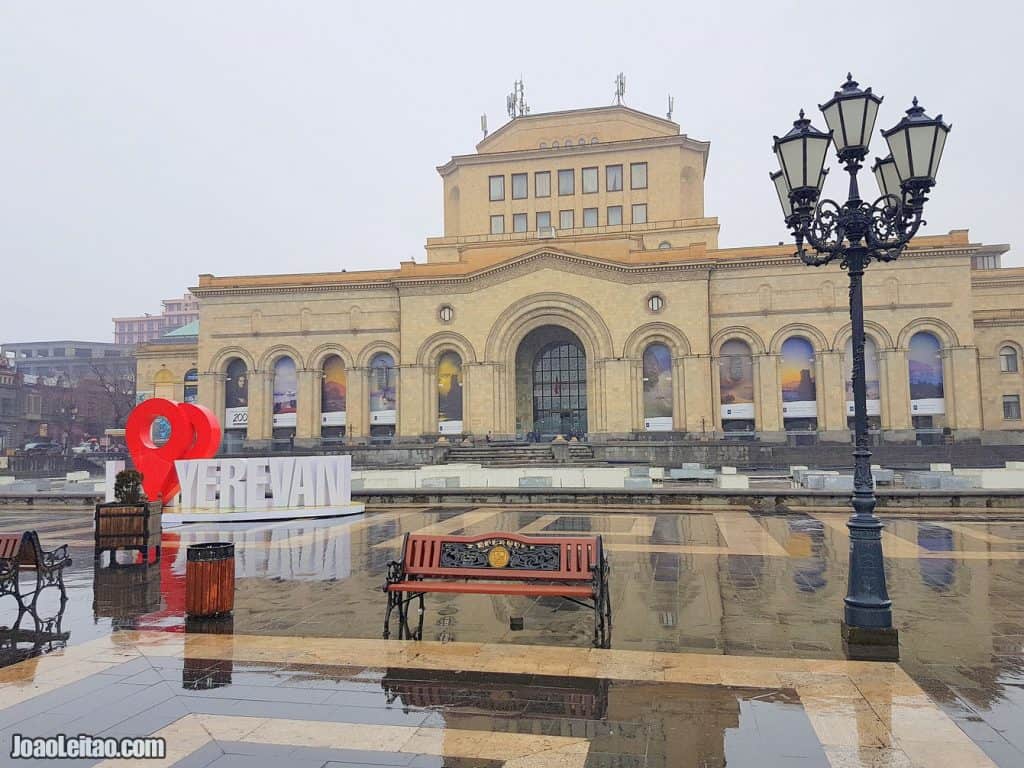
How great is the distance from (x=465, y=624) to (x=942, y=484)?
2008cm

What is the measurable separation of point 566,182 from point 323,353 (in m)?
21.2

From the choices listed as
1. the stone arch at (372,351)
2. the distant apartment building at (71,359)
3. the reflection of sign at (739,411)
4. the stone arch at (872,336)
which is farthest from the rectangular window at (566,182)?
the distant apartment building at (71,359)

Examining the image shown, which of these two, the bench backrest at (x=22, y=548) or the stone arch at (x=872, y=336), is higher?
the stone arch at (x=872, y=336)

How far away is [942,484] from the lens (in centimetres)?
2219

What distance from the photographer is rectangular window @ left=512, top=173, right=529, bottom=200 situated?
51375mm

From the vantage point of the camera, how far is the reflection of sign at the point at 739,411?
41.2m

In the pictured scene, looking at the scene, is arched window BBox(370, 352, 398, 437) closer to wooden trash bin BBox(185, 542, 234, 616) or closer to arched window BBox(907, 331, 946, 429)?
arched window BBox(907, 331, 946, 429)

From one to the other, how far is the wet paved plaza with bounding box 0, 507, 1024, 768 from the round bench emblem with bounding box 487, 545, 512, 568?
719 mm

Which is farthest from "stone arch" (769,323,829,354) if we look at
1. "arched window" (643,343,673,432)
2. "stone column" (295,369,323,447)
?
"stone column" (295,369,323,447)

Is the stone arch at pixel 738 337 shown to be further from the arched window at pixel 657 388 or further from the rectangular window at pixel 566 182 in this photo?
the rectangular window at pixel 566 182

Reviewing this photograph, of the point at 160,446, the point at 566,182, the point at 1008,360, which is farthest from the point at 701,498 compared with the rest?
the point at 566,182

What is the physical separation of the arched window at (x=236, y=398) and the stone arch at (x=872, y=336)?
121ft

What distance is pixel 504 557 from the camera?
775cm

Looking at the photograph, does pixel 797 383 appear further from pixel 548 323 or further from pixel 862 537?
pixel 862 537
